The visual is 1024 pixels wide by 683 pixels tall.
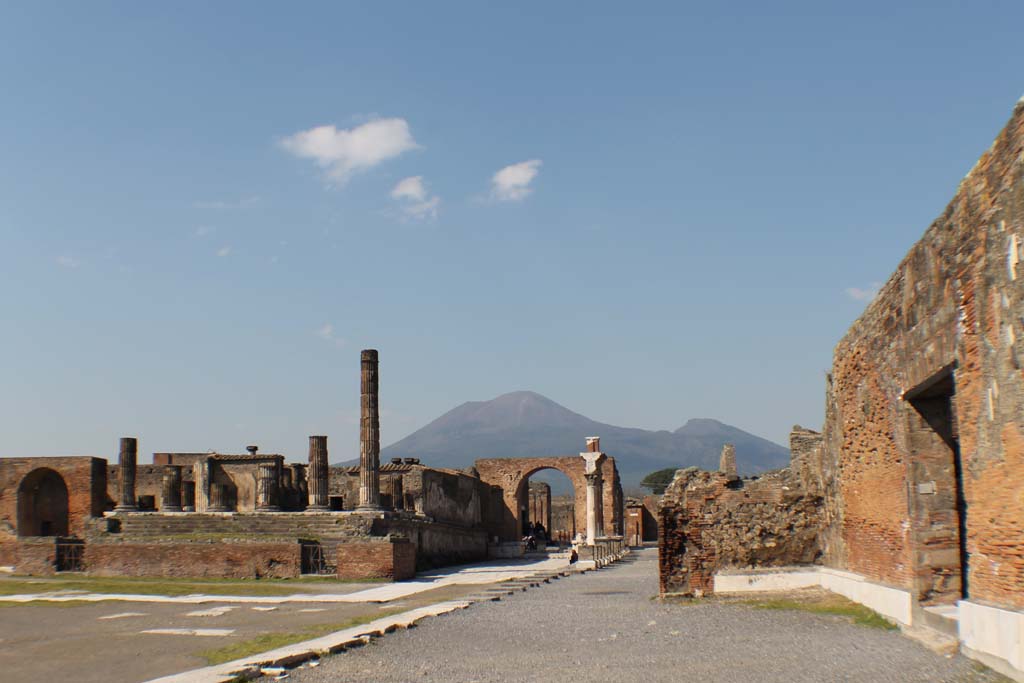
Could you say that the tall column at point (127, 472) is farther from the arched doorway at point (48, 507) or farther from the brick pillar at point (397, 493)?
the brick pillar at point (397, 493)

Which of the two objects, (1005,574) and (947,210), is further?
(947,210)

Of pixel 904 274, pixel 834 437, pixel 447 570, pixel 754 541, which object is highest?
pixel 904 274

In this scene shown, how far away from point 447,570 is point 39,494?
19.7 meters

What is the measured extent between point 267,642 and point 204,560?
13.1 meters

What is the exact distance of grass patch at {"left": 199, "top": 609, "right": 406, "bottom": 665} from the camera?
982 cm

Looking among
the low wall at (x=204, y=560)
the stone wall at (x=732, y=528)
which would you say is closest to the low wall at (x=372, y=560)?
the low wall at (x=204, y=560)

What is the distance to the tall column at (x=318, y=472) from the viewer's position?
29734mm

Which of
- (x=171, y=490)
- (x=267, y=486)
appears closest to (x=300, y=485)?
(x=171, y=490)

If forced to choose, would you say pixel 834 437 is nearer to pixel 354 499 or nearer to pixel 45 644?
pixel 45 644

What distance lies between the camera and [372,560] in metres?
22.7

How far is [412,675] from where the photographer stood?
820 centimetres

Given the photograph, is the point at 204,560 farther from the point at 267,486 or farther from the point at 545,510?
the point at 545,510

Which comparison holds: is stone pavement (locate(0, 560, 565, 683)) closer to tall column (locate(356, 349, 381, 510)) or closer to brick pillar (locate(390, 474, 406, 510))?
tall column (locate(356, 349, 381, 510))

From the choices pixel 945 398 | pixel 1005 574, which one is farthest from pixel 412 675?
pixel 945 398
